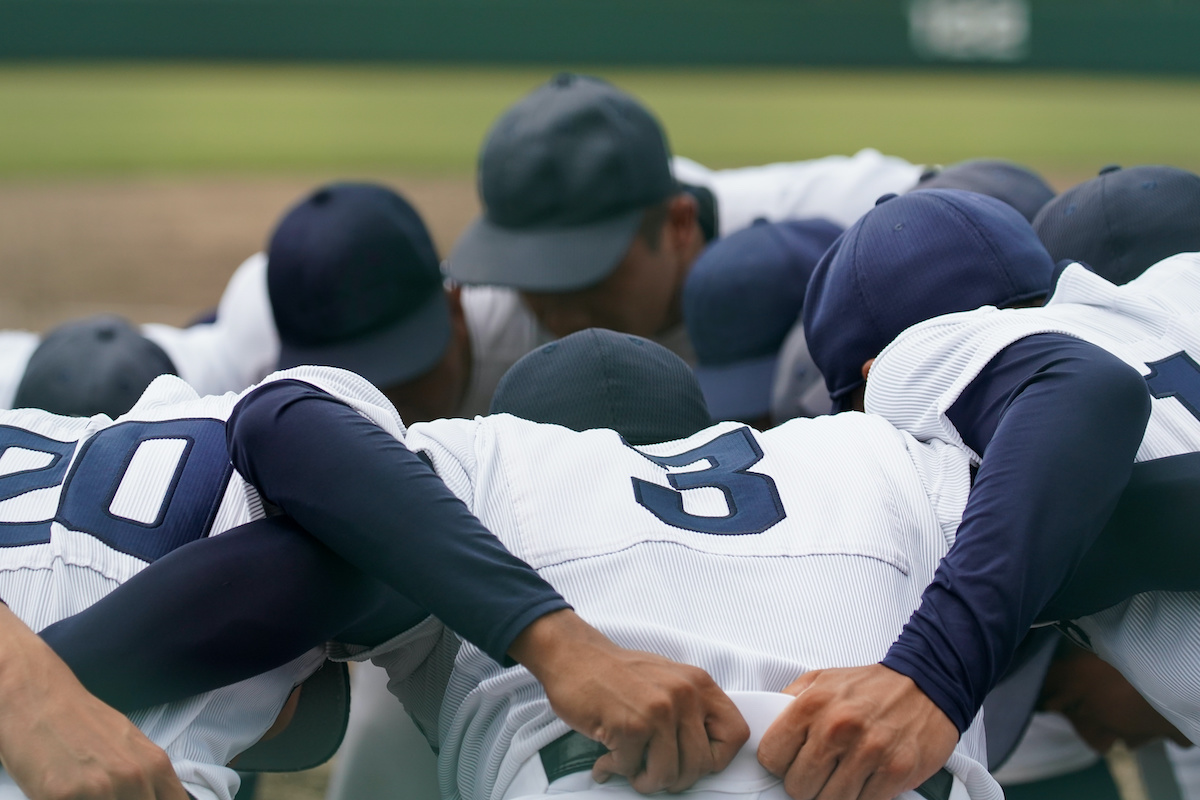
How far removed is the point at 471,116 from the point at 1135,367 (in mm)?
8597

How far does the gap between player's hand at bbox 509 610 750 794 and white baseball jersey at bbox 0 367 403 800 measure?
0.82 ft

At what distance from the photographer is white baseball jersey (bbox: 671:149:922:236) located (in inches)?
87.1

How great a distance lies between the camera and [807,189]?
233 cm

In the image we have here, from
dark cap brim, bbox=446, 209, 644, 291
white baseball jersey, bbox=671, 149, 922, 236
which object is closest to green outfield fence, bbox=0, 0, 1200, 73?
white baseball jersey, bbox=671, 149, 922, 236

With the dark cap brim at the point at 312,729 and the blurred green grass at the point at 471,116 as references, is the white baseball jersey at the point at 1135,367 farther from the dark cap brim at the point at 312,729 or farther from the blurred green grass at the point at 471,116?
the blurred green grass at the point at 471,116

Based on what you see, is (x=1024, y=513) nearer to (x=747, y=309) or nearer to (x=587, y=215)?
(x=747, y=309)

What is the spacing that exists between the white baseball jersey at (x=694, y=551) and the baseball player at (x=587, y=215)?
1.03 meters

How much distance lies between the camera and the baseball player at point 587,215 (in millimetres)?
2049

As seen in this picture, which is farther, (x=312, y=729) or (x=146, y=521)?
(x=312, y=729)

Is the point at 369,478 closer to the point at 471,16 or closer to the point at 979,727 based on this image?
the point at 979,727

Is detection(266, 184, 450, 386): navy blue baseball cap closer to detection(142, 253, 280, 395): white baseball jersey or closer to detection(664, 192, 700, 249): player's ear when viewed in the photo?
detection(142, 253, 280, 395): white baseball jersey

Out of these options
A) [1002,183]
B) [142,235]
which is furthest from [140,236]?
[1002,183]

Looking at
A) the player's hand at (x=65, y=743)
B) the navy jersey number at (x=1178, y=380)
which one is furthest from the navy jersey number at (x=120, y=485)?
the navy jersey number at (x=1178, y=380)

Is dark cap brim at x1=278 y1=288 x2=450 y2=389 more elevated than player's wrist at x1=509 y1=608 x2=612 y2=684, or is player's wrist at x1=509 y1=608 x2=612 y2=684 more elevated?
player's wrist at x1=509 y1=608 x2=612 y2=684
